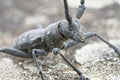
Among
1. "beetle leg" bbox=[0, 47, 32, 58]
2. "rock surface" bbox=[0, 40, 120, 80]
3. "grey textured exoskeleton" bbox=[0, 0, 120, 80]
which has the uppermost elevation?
"grey textured exoskeleton" bbox=[0, 0, 120, 80]

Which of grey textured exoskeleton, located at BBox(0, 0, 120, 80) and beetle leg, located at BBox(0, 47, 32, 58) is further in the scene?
beetle leg, located at BBox(0, 47, 32, 58)

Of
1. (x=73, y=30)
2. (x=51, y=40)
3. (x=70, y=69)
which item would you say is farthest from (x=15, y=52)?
(x=73, y=30)

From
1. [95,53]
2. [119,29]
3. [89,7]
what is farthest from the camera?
[89,7]

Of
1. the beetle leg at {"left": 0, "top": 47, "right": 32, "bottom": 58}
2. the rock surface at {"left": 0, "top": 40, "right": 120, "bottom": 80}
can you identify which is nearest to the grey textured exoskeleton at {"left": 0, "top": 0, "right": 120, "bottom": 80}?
the beetle leg at {"left": 0, "top": 47, "right": 32, "bottom": 58}

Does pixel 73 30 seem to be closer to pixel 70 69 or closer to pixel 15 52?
pixel 70 69

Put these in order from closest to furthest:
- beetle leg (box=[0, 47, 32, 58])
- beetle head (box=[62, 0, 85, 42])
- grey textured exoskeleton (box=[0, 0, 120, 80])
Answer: beetle head (box=[62, 0, 85, 42]) → grey textured exoskeleton (box=[0, 0, 120, 80]) → beetle leg (box=[0, 47, 32, 58])

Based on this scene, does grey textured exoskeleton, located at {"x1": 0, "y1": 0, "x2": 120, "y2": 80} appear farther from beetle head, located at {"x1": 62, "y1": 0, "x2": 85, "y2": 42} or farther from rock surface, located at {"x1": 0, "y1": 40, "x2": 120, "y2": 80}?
rock surface, located at {"x1": 0, "y1": 40, "x2": 120, "y2": 80}

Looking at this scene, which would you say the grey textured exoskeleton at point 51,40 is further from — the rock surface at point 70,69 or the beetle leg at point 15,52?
the rock surface at point 70,69

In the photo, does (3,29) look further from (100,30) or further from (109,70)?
(109,70)

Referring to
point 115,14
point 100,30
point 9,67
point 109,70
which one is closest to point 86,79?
point 109,70

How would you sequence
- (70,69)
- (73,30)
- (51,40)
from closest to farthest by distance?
(73,30) → (70,69) → (51,40)

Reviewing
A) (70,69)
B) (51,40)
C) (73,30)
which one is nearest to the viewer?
(73,30)
